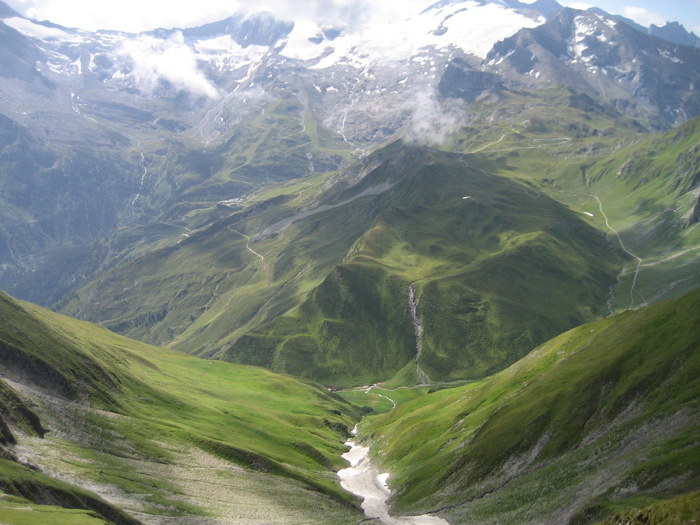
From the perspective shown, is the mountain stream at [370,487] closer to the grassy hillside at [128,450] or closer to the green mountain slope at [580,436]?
the green mountain slope at [580,436]

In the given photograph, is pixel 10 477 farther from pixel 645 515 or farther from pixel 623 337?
pixel 623 337

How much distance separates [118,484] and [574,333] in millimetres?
112704

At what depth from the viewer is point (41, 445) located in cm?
10400

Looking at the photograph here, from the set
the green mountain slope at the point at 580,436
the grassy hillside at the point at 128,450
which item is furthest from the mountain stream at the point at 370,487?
the grassy hillside at the point at 128,450

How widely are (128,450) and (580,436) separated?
82.9m

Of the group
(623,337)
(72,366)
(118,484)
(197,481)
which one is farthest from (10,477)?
(623,337)

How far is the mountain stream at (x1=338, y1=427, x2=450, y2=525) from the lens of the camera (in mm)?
110894

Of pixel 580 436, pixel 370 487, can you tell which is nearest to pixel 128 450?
pixel 370 487

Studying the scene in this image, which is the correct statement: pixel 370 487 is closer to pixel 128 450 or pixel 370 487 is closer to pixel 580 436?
pixel 128 450

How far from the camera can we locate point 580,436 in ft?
331

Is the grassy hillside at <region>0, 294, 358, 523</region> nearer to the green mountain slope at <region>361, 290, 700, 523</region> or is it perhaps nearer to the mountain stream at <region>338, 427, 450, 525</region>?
the mountain stream at <region>338, 427, 450, 525</region>

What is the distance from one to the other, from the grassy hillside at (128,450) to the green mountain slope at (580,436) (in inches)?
948

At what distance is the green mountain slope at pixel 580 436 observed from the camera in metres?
77.3

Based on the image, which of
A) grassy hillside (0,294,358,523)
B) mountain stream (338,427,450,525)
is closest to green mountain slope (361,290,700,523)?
mountain stream (338,427,450,525)
